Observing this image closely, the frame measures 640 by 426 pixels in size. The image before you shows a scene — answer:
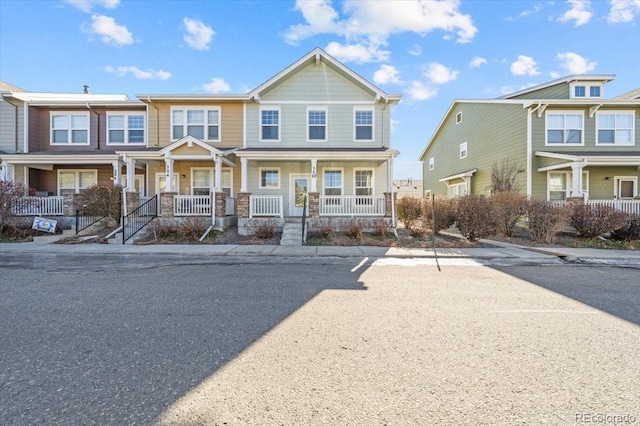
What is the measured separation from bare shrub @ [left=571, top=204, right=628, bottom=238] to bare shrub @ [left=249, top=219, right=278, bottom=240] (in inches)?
471

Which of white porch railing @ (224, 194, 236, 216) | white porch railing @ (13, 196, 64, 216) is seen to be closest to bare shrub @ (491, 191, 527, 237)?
white porch railing @ (224, 194, 236, 216)

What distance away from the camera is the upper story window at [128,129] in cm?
1703

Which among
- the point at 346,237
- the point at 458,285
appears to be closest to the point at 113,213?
the point at 346,237

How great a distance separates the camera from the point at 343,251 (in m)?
10.3

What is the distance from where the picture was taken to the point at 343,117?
16.2 meters

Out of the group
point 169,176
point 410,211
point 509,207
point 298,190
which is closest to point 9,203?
point 169,176

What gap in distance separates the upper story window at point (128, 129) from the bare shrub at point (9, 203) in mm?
4913

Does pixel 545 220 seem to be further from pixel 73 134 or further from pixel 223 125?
pixel 73 134

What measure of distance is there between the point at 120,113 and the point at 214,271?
46.8 ft

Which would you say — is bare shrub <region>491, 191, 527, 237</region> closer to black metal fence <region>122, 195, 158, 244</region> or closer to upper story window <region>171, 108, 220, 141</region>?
upper story window <region>171, 108, 220, 141</region>

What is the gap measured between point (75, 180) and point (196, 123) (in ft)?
24.9

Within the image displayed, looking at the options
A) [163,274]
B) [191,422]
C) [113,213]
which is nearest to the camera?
[191,422]

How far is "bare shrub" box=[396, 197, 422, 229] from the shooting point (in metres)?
15.6

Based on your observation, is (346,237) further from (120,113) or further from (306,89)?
(120,113)
